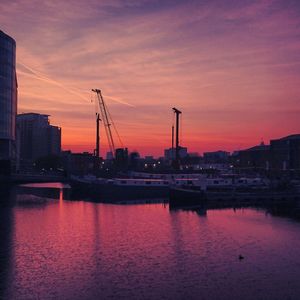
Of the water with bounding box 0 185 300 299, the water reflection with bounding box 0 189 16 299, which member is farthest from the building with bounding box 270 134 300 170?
the water reflection with bounding box 0 189 16 299

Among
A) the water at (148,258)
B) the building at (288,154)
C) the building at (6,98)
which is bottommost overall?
the water at (148,258)

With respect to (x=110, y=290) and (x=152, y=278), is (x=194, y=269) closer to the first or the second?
(x=152, y=278)

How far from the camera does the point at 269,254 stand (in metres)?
47.2

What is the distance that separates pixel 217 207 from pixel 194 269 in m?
59.4

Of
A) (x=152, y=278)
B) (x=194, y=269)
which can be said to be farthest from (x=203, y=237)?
(x=152, y=278)

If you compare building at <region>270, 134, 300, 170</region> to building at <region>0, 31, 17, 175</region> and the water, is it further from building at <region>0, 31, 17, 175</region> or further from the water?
the water

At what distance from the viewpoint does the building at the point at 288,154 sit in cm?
18825

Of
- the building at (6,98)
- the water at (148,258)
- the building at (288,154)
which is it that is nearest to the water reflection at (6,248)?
the water at (148,258)

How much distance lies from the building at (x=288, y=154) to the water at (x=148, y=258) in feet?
386

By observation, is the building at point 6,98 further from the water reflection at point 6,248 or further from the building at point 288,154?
the building at point 288,154

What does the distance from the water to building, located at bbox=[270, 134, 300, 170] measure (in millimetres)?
117739

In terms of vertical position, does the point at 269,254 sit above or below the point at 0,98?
below

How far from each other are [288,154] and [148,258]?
158 meters

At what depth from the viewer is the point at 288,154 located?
629ft
